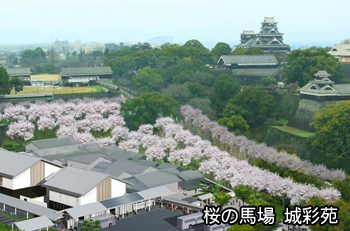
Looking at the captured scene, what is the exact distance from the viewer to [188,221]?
25172 millimetres

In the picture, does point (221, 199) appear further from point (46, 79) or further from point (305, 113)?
point (46, 79)

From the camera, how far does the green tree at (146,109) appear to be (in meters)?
48.5

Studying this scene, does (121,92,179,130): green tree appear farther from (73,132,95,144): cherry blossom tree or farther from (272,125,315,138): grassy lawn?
(272,125,315,138): grassy lawn

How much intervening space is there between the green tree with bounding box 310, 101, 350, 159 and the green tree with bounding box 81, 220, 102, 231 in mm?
20766

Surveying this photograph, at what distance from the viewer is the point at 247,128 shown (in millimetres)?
46594

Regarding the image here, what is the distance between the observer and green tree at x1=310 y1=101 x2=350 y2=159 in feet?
127

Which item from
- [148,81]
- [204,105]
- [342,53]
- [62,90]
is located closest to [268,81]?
[204,105]

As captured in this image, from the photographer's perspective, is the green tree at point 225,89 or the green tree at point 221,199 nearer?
the green tree at point 221,199

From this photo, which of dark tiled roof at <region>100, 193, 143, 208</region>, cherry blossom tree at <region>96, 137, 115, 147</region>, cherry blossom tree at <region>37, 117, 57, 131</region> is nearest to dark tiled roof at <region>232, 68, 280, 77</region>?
cherry blossom tree at <region>37, 117, 57, 131</region>

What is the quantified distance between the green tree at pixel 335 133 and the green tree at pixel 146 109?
46.8 feet

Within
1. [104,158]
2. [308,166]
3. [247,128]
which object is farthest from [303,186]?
[247,128]

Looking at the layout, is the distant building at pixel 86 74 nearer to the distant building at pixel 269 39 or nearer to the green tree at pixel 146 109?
the distant building at pixel 269 39

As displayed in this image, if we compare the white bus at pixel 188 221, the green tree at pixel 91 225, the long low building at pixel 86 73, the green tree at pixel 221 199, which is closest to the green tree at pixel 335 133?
the green tree at pixel 221 199

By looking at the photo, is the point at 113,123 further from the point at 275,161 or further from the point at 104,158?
the point at 275,161
